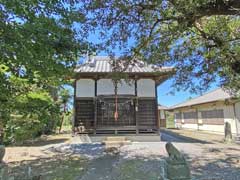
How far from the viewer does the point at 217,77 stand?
7.29 metres

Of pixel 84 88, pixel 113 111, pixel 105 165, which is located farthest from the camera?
pixel 84 88

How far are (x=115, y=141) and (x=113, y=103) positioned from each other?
237 centimetres

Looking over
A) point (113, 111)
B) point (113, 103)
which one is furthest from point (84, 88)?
point (113, 111)

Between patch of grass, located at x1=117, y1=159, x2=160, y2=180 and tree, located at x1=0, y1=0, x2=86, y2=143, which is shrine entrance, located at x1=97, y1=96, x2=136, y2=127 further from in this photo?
tree, located at x1=0, y1=0, x2=86, y2=143

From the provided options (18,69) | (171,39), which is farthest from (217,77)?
(18,69)

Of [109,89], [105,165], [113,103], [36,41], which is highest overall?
[109,89]

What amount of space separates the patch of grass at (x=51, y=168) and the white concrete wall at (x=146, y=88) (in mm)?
6197

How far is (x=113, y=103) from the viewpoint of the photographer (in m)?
13.4

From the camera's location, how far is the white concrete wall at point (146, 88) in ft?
44.4

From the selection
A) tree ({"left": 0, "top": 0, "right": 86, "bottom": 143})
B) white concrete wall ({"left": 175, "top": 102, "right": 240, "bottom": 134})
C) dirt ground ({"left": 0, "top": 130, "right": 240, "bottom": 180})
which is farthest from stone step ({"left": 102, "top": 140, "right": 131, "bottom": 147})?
white concrete wall ({"left": 175, "top": 102, "right": 240, "bottom": 134})

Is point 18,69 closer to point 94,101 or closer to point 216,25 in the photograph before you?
point 216,25

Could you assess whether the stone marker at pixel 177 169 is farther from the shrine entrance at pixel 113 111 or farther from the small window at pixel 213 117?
the small window at pixel 213 117

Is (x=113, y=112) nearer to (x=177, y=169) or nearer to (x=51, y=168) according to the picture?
(x=51, y=168)

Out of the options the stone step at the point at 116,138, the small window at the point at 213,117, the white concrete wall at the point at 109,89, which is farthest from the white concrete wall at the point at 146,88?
the small window at the point at 213,117
